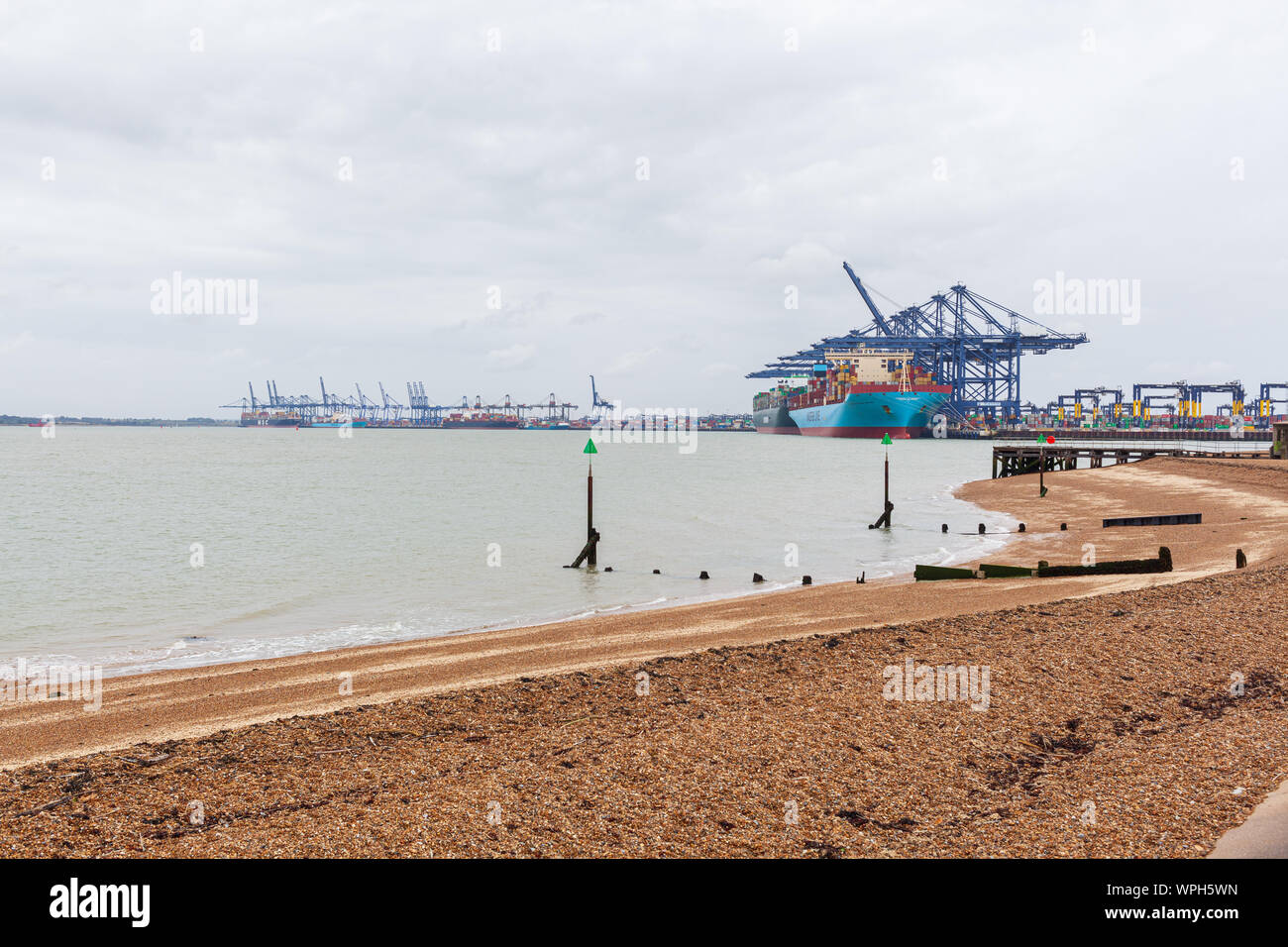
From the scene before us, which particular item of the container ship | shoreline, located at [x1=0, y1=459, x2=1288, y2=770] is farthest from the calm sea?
the container ship

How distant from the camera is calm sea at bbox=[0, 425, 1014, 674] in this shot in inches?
717

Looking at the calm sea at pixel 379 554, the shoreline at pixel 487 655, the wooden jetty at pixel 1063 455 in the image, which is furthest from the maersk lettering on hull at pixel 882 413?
the shoreline at pixel 487 655

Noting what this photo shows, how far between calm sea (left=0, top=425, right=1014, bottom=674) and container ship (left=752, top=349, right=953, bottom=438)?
275ft

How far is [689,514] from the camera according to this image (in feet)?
138

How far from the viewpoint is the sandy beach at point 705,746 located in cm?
543

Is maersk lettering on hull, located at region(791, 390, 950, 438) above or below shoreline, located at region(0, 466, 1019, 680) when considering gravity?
above

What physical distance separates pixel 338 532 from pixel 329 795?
30498 mm

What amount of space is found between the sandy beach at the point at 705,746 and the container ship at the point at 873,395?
13260cm

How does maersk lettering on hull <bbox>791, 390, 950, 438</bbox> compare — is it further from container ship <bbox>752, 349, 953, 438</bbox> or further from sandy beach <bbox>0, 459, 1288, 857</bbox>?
sandy beach <bbox>0, 459, 1288, 857</bbox>

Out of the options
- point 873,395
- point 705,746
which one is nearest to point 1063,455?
point 705,746

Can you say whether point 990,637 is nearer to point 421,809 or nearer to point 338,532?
point 421,809

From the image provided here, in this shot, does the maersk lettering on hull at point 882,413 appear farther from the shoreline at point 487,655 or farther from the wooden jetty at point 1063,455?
the shoreline at point 487,655

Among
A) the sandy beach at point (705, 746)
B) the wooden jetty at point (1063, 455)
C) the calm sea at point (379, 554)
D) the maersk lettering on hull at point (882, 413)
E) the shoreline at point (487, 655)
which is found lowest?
the calm sea at point (379, 554)

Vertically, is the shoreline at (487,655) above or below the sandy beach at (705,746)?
below
